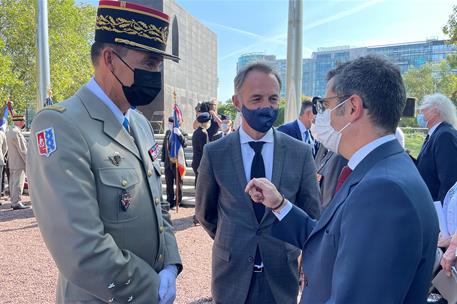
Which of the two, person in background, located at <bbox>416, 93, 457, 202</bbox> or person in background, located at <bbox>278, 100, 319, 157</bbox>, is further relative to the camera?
person in background, located at <bbox>278, 100, 319, 157</bbox>

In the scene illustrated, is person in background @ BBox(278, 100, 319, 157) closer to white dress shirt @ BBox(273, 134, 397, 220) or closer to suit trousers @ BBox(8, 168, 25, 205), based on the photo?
white dress shirt @ BBox(273, 134, 397, 220)

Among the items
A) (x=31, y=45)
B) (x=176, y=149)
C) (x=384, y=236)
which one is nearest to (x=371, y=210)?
(x=384, y=236)

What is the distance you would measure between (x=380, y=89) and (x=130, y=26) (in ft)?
4.16

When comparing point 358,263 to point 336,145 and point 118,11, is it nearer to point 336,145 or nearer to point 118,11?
point 336,145

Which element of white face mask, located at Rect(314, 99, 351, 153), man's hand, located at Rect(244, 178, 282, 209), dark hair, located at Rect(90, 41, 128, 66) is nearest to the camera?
white face mask, located at Rect(314, 99, 351, 153)

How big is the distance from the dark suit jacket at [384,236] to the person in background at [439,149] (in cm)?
361

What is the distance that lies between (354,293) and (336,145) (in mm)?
702

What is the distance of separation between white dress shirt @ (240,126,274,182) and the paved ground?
8.47 ft

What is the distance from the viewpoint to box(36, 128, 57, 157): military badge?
1.52 meters

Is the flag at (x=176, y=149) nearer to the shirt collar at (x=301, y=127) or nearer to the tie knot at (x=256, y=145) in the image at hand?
the shirt collar at (x=301, y=127)

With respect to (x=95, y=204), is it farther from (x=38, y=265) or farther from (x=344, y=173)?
(x=38, y=265)

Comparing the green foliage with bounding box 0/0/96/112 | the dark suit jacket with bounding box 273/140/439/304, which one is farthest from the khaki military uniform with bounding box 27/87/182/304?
→ the green foliage with bounding box 0/0/96/112

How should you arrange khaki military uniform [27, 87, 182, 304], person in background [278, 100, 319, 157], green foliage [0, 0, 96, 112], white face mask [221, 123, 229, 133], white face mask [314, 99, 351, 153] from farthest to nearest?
1. green foliage [0, 0, 96, 112]
2. white face mask [221, 123, 229, 133]
3. person in background [278, 100, 319, 157]
4. white face mask [314, 99, 351, 153]
5. khaki military uniform [27, 87, 182, 304]

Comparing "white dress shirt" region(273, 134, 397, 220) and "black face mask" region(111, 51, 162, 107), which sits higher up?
"black face mask" region(111, 51, 162, 107)
